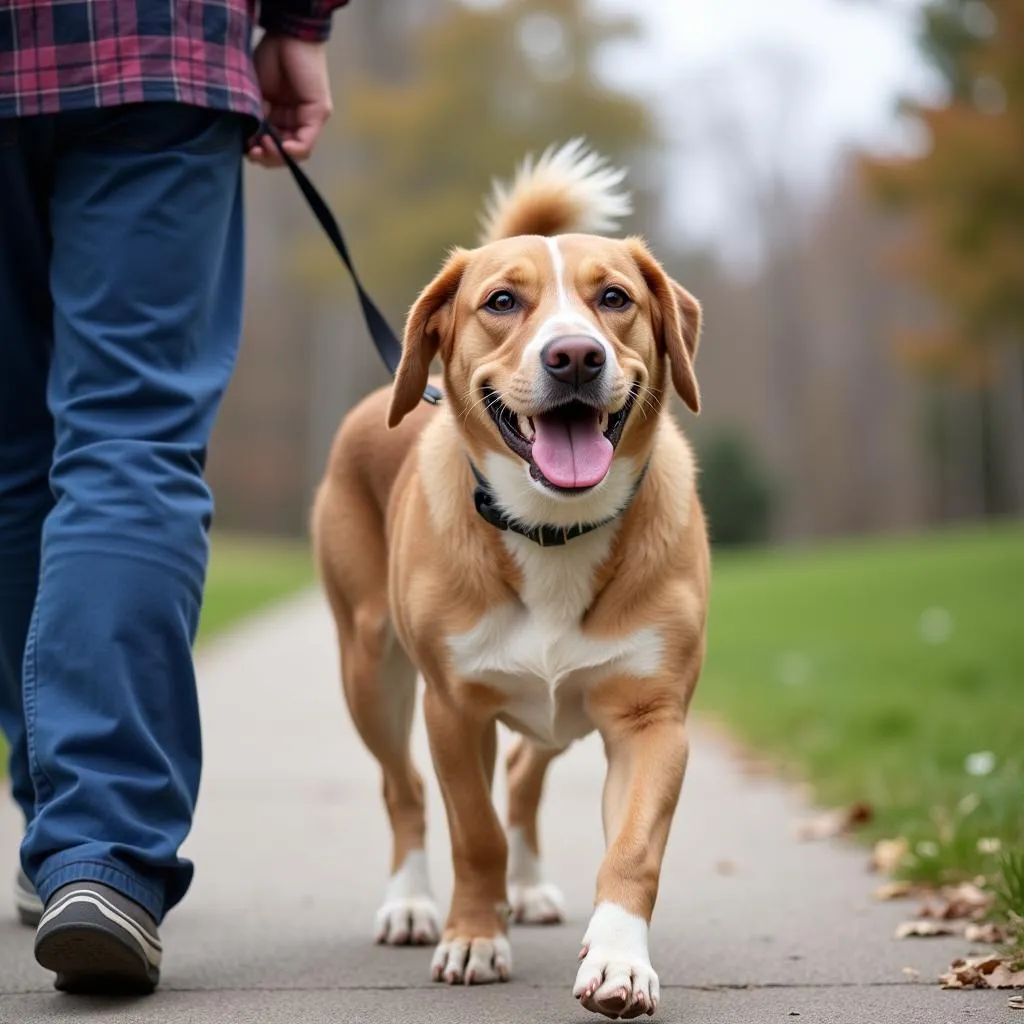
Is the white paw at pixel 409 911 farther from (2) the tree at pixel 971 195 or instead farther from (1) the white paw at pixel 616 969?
(2) the tree at pixel 971 195

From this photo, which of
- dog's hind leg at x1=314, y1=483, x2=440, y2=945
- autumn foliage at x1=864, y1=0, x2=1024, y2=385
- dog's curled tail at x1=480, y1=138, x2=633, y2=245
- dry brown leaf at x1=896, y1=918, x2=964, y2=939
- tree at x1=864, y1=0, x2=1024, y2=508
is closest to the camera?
dry brown leaf at x1=896, y1=918, x2=964, y2=939

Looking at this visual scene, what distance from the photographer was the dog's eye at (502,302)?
11.0ft

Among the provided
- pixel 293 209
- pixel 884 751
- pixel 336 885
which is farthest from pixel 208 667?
pixel 293 209

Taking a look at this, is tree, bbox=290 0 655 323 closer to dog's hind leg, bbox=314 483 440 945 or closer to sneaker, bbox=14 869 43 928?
dog's hind leg, bbox=314 483 440 945

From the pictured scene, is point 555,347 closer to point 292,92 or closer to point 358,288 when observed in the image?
point 358,288

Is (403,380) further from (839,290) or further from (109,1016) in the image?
(839,290)

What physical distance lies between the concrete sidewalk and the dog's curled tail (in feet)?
5.74

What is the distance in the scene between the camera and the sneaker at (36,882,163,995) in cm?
264

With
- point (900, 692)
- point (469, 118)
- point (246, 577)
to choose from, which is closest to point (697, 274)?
point (469, 118)

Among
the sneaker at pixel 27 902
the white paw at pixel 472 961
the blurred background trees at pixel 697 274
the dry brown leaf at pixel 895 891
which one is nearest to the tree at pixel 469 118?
the blurred background trees at pixel 697 274

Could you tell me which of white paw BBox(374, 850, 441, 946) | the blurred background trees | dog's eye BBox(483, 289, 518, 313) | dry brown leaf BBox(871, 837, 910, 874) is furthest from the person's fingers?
the blurred background trees

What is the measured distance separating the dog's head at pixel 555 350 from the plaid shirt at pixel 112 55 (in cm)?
64

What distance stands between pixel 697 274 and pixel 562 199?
36.9 m

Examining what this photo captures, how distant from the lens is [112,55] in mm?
3090
